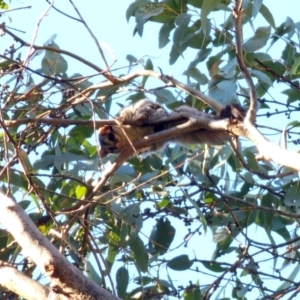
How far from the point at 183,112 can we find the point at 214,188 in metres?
0.66

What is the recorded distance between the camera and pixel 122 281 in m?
3.09

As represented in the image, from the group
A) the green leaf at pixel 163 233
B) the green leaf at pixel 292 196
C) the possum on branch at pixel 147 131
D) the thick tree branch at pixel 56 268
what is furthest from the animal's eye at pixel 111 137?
the thick tree branch at pixel 56 268

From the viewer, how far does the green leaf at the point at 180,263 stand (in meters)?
3.23

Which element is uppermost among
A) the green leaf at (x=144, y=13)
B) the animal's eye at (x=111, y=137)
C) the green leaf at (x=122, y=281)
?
the green leaf at (x=144, y=13)

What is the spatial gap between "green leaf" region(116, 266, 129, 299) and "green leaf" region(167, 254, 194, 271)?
228mm

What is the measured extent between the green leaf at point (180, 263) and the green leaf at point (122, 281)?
9.0 inches

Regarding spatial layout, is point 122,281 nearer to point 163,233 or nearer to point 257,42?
point 163,233

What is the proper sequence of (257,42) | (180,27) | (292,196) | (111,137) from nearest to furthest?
(257,42), (180,27), (292,196), (111,137)

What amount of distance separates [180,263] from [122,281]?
1.02 feet

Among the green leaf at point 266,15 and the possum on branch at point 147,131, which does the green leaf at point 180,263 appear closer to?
the possum on branch at point 147,131

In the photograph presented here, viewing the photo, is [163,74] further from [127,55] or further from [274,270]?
[274,270]

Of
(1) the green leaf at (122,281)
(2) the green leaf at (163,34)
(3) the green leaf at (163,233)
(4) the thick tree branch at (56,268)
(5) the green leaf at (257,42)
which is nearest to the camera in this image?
(4) the thick tree branch at (56,268)

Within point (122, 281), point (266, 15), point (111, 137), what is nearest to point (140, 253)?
point (122, 281)

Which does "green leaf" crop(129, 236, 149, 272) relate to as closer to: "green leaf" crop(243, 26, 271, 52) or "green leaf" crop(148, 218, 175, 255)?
"green leaf" crop(148, 218, 175, 255)
